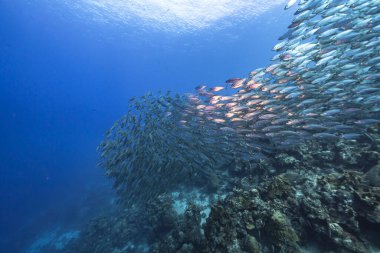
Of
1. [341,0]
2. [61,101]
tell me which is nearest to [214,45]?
[341,0]

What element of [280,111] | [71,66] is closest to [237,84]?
[280,111]

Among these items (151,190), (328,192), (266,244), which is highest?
(151,190)

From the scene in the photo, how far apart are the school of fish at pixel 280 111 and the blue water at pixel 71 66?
42.4ft

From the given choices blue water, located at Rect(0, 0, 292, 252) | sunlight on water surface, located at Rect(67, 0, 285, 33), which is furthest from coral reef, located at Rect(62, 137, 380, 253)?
sunlight on water surface, located at Rect(67, 0, 285, 33)

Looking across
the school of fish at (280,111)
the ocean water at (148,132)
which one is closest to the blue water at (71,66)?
the ocean water at (148,132)

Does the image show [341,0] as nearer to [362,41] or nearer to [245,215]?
[362,41]

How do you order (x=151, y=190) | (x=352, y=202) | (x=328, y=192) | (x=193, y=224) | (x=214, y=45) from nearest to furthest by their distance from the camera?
(x=352, y=202) < (x=328, y=192) < (x=193, y=224) < (x=151, y=190) < (x=214, y=45)

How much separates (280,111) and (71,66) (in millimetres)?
100060

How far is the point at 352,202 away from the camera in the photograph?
158 inches

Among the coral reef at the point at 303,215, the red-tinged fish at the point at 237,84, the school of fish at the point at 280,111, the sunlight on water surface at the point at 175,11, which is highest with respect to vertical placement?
the sunlight on water surface at the point at 175,11

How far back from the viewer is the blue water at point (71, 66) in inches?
1131

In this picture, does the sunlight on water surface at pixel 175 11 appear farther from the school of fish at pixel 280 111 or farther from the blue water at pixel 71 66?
the school of fish at pixel 280 111

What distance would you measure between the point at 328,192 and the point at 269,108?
4.71m

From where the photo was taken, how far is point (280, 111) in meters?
8.95
